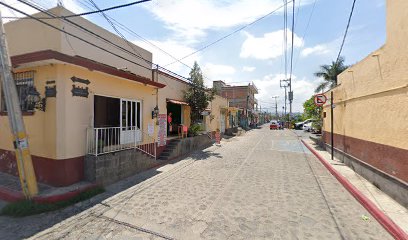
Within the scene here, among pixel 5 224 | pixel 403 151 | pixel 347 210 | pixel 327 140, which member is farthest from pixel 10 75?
pixel 327 140

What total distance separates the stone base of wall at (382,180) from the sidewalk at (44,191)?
8013mm

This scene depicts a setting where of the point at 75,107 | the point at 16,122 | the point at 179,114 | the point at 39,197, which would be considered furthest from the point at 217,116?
the point at 16,122

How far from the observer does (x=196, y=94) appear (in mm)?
15336

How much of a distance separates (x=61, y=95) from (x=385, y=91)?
9.10m

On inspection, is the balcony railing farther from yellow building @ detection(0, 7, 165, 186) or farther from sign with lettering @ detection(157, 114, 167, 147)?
sign with lettering @ detection(157, 114, 167, 147)

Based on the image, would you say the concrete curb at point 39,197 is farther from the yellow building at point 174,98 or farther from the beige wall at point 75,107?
the yellow building at point 174,98

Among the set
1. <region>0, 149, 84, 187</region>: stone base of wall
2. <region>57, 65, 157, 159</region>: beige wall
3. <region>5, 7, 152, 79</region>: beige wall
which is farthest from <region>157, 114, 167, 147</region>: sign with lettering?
<region>0, 149, 84, 187</region>: stone base of wall

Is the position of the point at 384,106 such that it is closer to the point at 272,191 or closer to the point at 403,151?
the point at 403,151

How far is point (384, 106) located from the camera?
625 cm

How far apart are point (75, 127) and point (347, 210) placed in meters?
7.82

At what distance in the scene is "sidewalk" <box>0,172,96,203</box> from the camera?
594cm

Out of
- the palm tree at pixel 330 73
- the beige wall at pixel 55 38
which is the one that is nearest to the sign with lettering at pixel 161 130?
the beige wall at pixel 55 38

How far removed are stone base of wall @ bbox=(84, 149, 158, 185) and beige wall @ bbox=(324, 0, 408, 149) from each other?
8.08 meters

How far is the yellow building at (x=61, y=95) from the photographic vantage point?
6.79 meters
